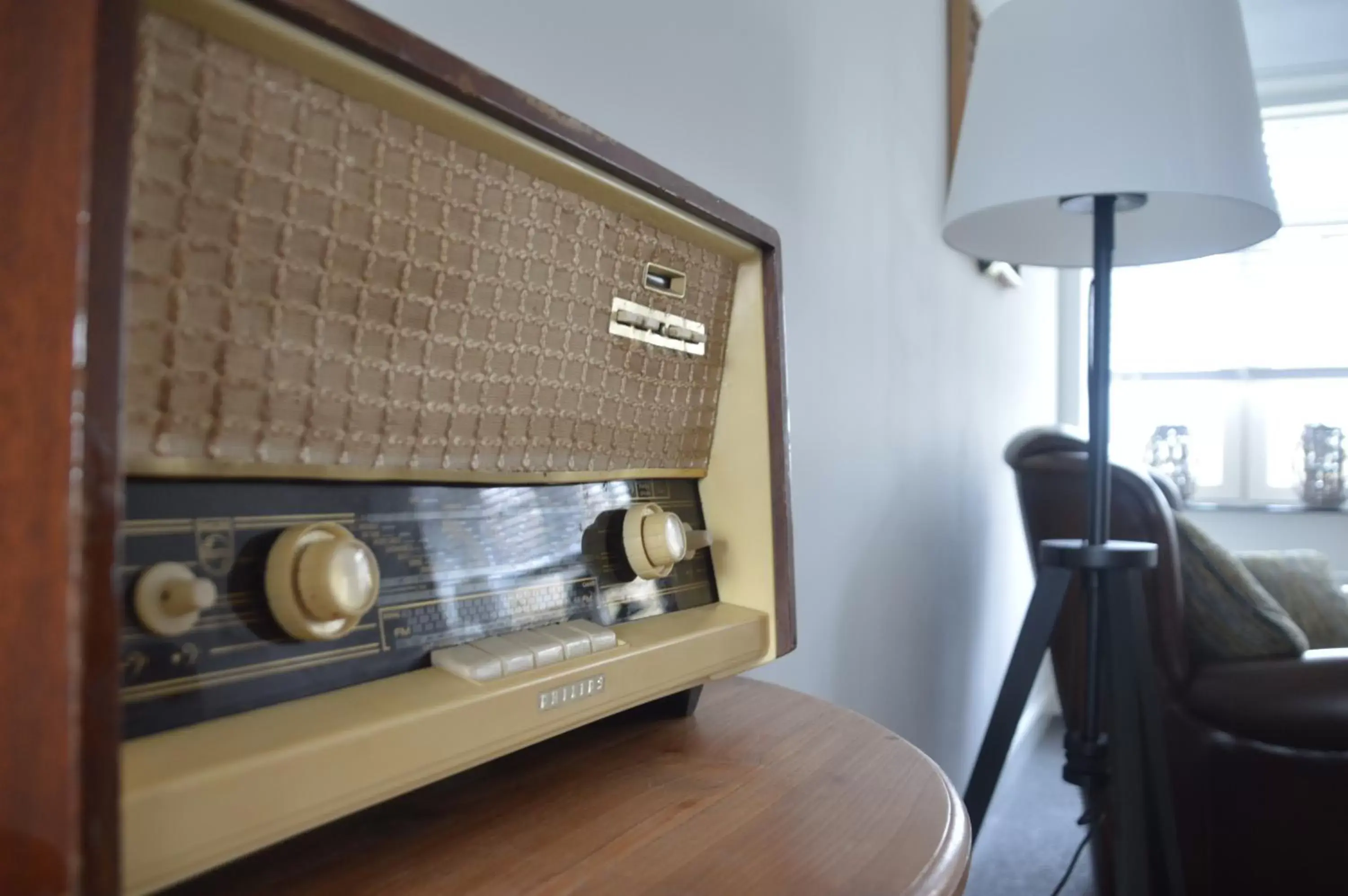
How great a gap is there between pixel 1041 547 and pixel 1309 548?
8.62 ft

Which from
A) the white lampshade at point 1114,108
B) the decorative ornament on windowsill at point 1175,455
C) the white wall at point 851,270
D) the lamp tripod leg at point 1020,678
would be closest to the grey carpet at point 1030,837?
the white wall at point 851,270

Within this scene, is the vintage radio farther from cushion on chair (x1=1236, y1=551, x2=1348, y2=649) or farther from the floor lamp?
cushion on chair (x1=1236, y1=551, x2=1348, y2=649)

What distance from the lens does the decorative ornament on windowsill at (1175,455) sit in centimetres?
329

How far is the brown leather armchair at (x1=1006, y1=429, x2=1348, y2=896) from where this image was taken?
1388 millimetres

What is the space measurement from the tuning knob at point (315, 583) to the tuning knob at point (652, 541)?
0.65 ft

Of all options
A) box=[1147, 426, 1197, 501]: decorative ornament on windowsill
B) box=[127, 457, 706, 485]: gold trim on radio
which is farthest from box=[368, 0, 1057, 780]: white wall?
box=[1147, 426, 1197, 501]: decorative ornament on windowsill

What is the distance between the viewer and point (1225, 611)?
148 cm

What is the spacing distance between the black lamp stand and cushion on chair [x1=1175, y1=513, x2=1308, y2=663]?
1.07 ft

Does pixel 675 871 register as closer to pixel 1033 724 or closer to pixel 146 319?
pixel 146 319

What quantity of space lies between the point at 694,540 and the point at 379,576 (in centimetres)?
24

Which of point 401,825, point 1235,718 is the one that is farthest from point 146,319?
point 1235,718

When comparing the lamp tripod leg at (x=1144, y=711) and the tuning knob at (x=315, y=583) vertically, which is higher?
the tuning knob at (x=315, y=583)

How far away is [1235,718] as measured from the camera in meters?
1.42

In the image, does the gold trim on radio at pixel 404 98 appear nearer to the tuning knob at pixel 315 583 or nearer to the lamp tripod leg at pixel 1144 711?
the tuning knob at pixel 315 583
